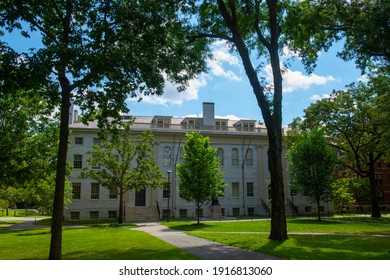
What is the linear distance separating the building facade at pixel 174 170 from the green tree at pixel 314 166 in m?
11.7

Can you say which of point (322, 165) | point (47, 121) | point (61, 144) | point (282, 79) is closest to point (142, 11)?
point (61, 144)

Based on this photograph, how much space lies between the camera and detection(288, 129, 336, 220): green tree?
31906 mm

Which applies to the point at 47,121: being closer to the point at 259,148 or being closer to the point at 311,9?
the point at 311,9

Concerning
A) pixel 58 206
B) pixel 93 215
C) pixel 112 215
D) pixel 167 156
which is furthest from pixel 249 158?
pixel 58 206

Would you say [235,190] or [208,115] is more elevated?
[208,115]

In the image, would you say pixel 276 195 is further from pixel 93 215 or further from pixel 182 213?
pixel 93 215

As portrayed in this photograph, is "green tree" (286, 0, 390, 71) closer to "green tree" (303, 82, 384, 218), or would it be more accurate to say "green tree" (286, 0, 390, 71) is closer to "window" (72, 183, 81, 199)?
"green tree" (303, 82, 384, 218)

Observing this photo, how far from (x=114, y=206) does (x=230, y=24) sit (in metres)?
31.1

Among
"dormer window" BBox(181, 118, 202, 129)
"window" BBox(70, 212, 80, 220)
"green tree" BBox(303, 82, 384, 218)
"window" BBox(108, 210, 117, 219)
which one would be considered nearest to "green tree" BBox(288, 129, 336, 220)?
"green tree" BBox(303, 82, 384, 218)

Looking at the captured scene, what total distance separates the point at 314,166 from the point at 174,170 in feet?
59.1

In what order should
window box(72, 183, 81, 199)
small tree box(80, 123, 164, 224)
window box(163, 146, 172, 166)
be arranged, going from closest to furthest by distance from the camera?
small tree box(80, 123, 164, 224), window box(72, 183, 81, 199), window box(163, 146, 172, 166)

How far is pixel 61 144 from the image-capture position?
10.7 metres

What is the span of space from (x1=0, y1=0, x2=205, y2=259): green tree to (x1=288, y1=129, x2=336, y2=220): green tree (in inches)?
888

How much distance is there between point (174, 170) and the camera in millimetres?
44000
